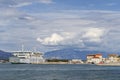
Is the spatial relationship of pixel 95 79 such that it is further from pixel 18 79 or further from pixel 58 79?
pixel 18 79

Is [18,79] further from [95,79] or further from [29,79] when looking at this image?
[95,79]

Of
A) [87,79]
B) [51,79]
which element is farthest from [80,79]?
[51,79]

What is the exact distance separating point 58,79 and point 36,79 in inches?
228

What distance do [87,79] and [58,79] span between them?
8.35 metres

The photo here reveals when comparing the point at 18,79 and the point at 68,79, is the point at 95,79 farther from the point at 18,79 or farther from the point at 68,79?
the point at 18,79

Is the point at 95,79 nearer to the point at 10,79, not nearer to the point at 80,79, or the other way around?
the point at 80,79

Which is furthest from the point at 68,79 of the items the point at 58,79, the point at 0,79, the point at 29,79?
the point at 0,79

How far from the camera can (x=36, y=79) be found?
309 feet

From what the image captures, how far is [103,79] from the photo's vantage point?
314 feet

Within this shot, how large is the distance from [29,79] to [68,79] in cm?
984

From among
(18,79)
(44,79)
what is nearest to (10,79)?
(18,79)

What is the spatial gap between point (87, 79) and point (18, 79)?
697 inches

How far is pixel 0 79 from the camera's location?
92.1 m

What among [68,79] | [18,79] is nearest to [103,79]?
[68,79]
